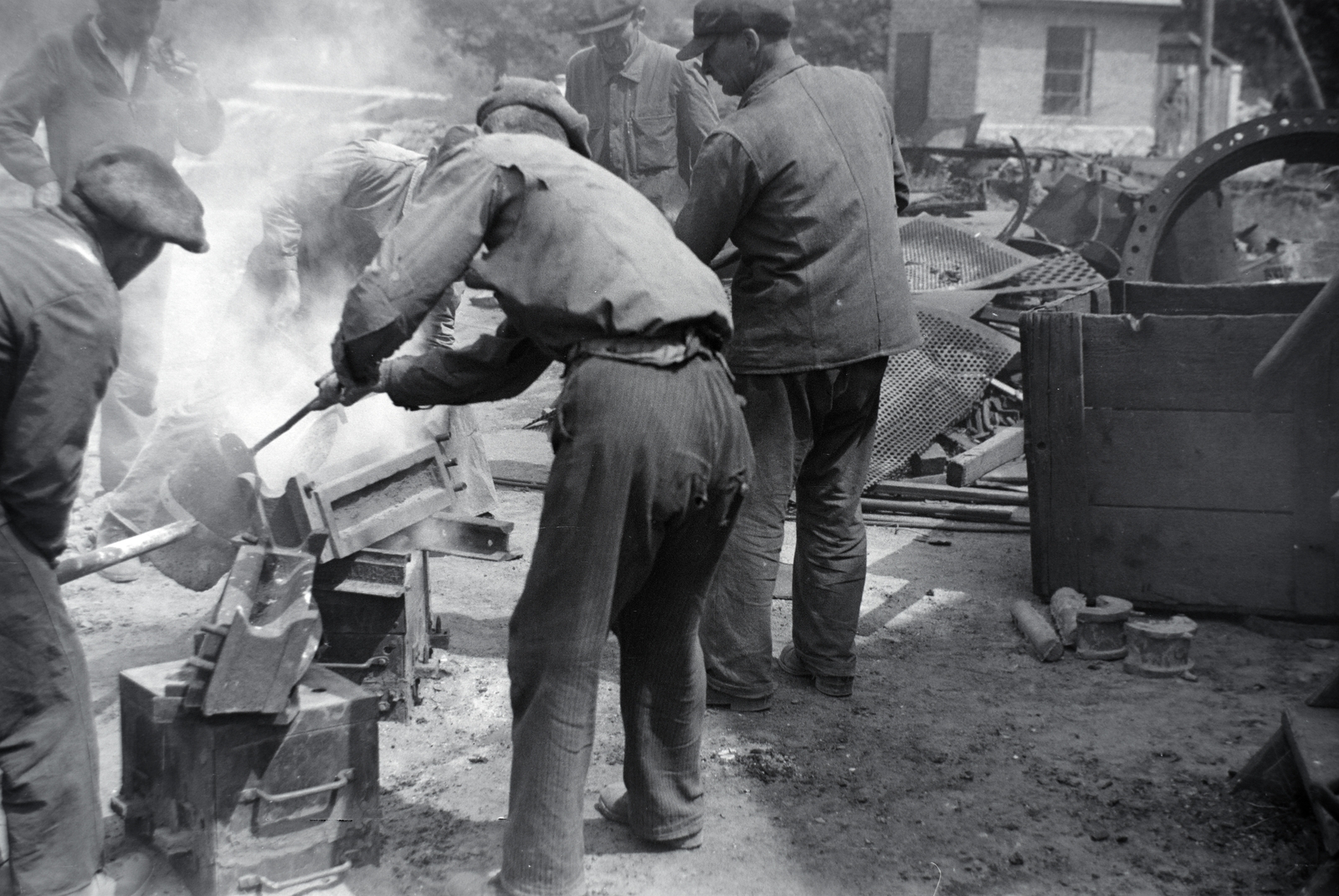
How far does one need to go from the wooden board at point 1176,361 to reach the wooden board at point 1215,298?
505mm

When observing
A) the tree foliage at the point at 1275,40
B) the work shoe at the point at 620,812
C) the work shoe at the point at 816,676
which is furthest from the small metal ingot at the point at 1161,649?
the tree foliage at the point at 1275,40

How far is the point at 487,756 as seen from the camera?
13.0ft

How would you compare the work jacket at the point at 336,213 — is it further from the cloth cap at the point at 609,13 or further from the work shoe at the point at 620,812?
the work shoe at the point at 620,812

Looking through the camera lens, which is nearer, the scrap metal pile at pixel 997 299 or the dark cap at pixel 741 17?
the dark cap at pixel 741 17

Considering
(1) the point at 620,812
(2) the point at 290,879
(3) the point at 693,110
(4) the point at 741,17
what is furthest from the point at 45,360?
(3) the point at 693,110

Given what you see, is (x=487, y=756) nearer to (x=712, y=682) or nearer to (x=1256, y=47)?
(x=712, y=682)

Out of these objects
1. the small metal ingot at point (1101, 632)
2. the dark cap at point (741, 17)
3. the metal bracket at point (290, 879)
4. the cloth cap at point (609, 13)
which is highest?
the cloth cap at point (609, 13)

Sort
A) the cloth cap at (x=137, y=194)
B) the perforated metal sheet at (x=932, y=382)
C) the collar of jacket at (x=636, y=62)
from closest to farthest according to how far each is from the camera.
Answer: the cloth cap at (x=137, y=194) → the collar of jacket at (x=636, y=62) → the perforated metal sheet at (x=932, y=382)

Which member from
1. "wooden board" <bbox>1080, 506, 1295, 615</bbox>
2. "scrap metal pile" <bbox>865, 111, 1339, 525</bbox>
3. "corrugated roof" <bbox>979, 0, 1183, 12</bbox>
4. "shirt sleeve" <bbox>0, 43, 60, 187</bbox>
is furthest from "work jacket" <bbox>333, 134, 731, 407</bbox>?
"corrugated roof" <bbox>979, 0, 1183, 12</bbox>

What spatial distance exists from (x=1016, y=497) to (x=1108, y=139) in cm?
2484

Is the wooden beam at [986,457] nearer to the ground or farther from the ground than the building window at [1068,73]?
nearer to the ground

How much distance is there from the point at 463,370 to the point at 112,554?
1.05 metres

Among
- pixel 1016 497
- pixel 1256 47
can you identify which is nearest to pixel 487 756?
pixel 1016 497

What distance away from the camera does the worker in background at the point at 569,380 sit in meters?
2.80
